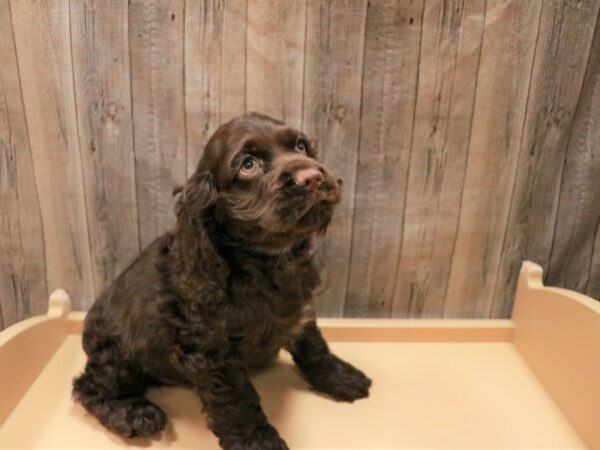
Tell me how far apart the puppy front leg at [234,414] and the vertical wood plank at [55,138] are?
0.81 metres

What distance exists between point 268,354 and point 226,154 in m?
0.65

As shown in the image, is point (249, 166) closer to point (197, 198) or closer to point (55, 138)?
point (197, 198)

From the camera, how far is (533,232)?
77.8 inches

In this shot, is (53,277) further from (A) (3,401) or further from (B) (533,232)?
(B) (533,232)

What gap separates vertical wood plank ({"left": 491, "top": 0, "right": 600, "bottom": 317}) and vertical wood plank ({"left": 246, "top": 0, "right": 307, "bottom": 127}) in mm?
775

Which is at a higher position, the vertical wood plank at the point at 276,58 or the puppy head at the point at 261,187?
the vertical wood plank at the point at 276,58

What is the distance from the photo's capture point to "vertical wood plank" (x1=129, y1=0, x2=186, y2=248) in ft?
5.58

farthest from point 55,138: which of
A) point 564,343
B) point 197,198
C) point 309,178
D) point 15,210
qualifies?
point 564,343

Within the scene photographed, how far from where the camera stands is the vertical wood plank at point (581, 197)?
1813 millimetres

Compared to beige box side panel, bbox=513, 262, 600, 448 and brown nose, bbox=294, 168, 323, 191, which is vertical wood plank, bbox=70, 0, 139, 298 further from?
beige box side panel, bbox=513, 262, 600, 448

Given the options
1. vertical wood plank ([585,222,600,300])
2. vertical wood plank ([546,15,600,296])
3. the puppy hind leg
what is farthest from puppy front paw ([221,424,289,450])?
vertical wood plank ([585,222,600,300])

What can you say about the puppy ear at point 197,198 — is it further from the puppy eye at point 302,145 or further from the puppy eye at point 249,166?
the puppy eye at point 302,145

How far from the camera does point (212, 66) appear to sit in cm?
176

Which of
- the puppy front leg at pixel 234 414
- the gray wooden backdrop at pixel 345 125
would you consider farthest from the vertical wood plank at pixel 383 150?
the puppy front leg at pixel 234 414
